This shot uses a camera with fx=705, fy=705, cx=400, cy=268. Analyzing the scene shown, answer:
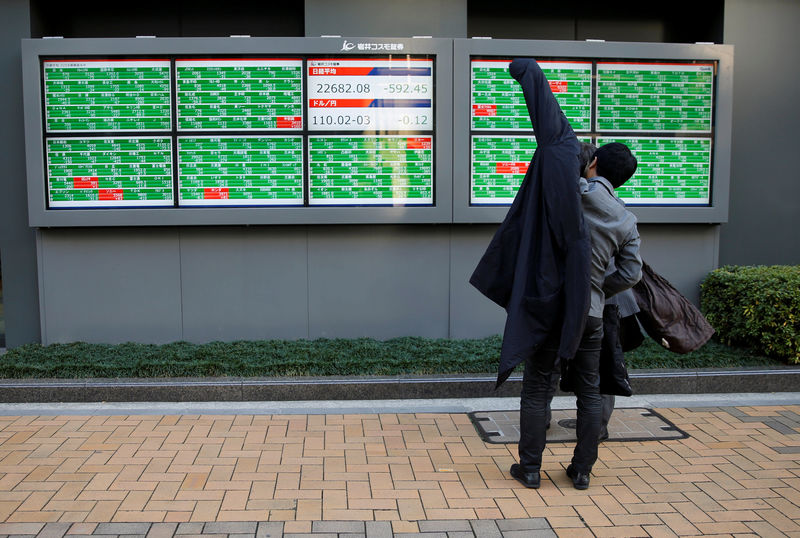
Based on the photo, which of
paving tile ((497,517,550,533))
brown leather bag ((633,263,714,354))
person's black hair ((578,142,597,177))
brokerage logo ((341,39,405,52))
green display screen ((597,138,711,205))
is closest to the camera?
paving tile ((497,517,550,533))

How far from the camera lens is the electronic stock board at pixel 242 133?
639 cm

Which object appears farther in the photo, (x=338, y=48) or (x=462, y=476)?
(x=338, y=48)

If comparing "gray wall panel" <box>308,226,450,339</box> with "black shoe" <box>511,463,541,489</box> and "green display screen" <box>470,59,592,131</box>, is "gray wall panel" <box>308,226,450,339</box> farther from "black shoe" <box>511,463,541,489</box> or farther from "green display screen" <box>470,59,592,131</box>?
"black shoe" <box>511,463,541,489</box>

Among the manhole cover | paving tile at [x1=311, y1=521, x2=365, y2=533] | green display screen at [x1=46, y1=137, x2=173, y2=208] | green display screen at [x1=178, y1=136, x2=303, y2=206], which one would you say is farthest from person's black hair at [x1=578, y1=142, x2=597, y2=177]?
green display screen at [x1=46, y1=137, x2=173, y2=208]

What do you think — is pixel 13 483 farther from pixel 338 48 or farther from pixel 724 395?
pixel 724 395

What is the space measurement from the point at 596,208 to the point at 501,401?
7.28 ft

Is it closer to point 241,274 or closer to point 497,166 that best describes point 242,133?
point 241,274

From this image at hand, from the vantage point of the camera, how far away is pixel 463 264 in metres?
6.77

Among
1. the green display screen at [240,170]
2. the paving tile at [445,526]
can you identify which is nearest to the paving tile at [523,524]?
the paving tile at [445,526]

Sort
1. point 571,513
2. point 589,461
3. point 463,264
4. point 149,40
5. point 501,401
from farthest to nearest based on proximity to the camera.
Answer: point 463,264
point 149,40
point 501,401
point 589,461
point 571,513

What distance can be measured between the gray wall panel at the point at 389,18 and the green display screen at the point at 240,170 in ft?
3.82

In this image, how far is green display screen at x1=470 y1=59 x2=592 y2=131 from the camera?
6582 millimetres

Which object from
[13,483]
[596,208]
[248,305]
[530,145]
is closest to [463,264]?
[530,145]

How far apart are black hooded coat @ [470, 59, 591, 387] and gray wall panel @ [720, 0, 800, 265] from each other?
4249 millimetres
